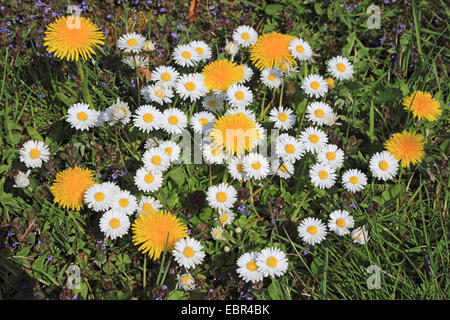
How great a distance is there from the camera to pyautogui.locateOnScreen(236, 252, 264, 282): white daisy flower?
2.33 metres

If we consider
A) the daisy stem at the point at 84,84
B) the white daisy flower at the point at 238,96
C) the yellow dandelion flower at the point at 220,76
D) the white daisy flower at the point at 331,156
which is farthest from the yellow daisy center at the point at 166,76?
the white daisy flower at the point at 331,156

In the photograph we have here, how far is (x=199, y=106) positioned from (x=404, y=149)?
55.1 inches

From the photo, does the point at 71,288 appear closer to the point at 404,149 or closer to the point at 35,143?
the point at 35,143

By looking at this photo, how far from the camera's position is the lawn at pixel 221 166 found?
244 centimetres

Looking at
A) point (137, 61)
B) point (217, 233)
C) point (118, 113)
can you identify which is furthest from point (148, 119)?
point (217, 233)

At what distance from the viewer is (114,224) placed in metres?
2.44

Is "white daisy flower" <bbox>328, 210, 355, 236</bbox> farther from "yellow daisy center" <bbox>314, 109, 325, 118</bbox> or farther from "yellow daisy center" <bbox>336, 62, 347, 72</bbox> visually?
Result: "yellow daisy center" <bbox>336, 62, 347, 72</bbox>

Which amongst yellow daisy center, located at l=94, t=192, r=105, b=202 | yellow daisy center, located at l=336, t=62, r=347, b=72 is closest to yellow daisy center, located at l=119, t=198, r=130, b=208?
yellow daisy center, located at l=94, t=192, r=105, b=202

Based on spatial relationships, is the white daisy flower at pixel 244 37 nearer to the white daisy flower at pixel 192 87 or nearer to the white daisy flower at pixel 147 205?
the white daisy flower at pixel 192 87

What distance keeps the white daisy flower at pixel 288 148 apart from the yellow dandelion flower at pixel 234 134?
9.8 inches

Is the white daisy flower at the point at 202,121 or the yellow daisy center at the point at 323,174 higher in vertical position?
the white daisy flower at the point at 202,121

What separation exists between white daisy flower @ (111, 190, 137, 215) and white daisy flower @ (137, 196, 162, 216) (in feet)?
0.13

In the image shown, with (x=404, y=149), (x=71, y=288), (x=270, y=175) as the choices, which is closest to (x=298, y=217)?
(x=270, y=175)

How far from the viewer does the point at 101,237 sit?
2.57m
